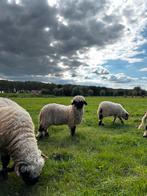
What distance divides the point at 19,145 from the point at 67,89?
86953 millimetres

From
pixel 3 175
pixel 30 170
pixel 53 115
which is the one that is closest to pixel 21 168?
pixel 30 170

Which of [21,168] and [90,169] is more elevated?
[21,168]

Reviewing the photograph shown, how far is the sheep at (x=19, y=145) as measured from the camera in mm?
5910

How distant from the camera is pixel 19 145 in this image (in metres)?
6.21

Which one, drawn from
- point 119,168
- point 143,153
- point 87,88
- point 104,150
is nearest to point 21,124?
point 119,168

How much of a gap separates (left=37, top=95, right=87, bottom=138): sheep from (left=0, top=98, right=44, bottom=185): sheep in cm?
480

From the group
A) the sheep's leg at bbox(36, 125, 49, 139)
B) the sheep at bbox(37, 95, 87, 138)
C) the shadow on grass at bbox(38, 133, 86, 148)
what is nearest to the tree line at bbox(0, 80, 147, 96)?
the sheep at bbox(37, 95, 87, 138)

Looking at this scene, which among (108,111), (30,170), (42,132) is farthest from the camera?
(108,111)

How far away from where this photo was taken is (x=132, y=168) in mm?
7648

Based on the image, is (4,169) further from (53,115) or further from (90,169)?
(53,115)

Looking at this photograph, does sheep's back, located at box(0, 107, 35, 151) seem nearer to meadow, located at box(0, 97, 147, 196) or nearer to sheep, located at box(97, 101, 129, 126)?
meadow, located at box(0, 97, 147, 196)

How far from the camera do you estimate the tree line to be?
92100 mm

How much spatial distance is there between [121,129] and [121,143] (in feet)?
13.0

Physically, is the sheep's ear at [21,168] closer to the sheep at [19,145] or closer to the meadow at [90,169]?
the sheep at [19,145]
